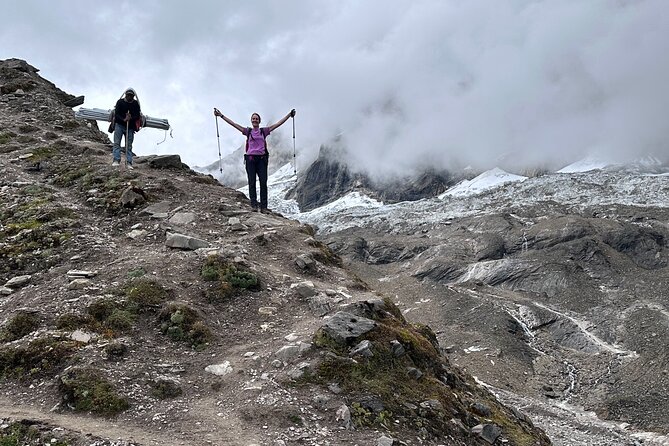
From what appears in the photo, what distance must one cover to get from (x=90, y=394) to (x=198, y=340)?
9.85ft

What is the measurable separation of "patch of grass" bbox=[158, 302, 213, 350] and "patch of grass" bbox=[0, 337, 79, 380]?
2.07 meters

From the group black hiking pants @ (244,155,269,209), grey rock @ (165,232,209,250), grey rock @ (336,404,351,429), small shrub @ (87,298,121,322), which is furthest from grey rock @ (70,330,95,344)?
black hiking pants @ (244,155,269,209)

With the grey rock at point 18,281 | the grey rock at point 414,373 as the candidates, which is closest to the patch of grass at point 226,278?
the grey rock at point 18,281

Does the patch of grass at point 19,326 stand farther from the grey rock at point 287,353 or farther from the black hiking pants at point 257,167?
the black hiking pants at point 257,167

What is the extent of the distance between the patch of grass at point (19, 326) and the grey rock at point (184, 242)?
16.4ft

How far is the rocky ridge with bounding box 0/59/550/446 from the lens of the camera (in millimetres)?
10109

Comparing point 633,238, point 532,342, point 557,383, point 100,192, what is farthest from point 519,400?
point 633,238

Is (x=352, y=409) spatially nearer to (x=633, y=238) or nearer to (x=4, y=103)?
(x=4, y=103)

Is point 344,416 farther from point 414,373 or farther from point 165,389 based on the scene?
point 165,389

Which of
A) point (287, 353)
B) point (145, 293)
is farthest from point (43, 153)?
point (287, 353)

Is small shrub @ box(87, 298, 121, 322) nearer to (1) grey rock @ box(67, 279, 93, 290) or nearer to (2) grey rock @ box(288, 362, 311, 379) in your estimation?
(1) grey rock @ box(67, 279, 93, 290)

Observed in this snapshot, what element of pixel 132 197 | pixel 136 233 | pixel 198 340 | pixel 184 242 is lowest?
pixel 198 340

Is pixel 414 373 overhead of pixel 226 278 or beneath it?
beneath

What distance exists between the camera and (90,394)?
10.3m
